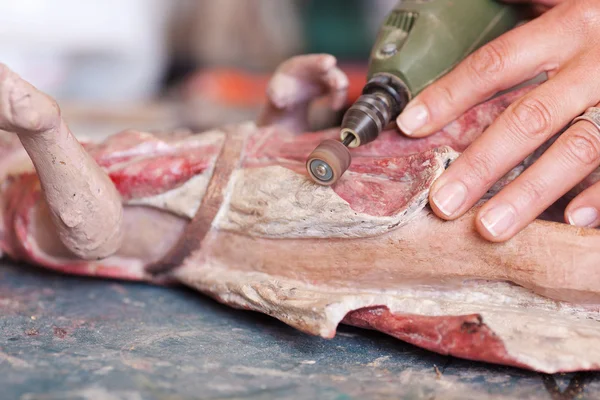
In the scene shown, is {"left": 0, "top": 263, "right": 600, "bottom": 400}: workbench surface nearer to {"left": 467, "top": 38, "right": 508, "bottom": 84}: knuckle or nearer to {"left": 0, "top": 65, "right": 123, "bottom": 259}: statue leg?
{"left": 0, "top": 65, "right": 123, "bottom": 259}: statue leg

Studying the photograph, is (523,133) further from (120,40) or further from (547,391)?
(120,40)

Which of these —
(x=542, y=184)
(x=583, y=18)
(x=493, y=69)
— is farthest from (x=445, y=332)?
(x=583, y=18)

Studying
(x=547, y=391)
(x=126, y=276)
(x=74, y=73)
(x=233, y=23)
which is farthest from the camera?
(x=233, y=23)

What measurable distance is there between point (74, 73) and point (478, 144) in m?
4.44

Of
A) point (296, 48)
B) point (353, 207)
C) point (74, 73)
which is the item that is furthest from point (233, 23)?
point (353, 207)

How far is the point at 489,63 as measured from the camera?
1.42 m

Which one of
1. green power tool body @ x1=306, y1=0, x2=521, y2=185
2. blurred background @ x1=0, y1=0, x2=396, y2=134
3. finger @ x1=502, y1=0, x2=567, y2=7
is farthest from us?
blurred background @ x1=0, y1=0, x2=396, y2=134

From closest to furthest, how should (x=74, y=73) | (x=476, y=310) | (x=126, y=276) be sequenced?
1. (x=476, y=310)
2. (x=126, y=276)
3. (x=74, y=73)

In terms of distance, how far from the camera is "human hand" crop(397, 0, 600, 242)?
1.26 m

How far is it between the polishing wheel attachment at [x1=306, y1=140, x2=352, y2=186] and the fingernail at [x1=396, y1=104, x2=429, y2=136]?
206 millimetres

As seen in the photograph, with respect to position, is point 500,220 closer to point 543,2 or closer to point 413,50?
point 413,50

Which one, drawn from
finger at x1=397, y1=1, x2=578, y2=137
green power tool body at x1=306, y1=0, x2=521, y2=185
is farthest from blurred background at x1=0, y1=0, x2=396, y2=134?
finger at x1=397, y1=1, x2=578, y2=137

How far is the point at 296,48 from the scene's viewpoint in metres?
6.10

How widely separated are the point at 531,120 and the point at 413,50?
1.05ft
